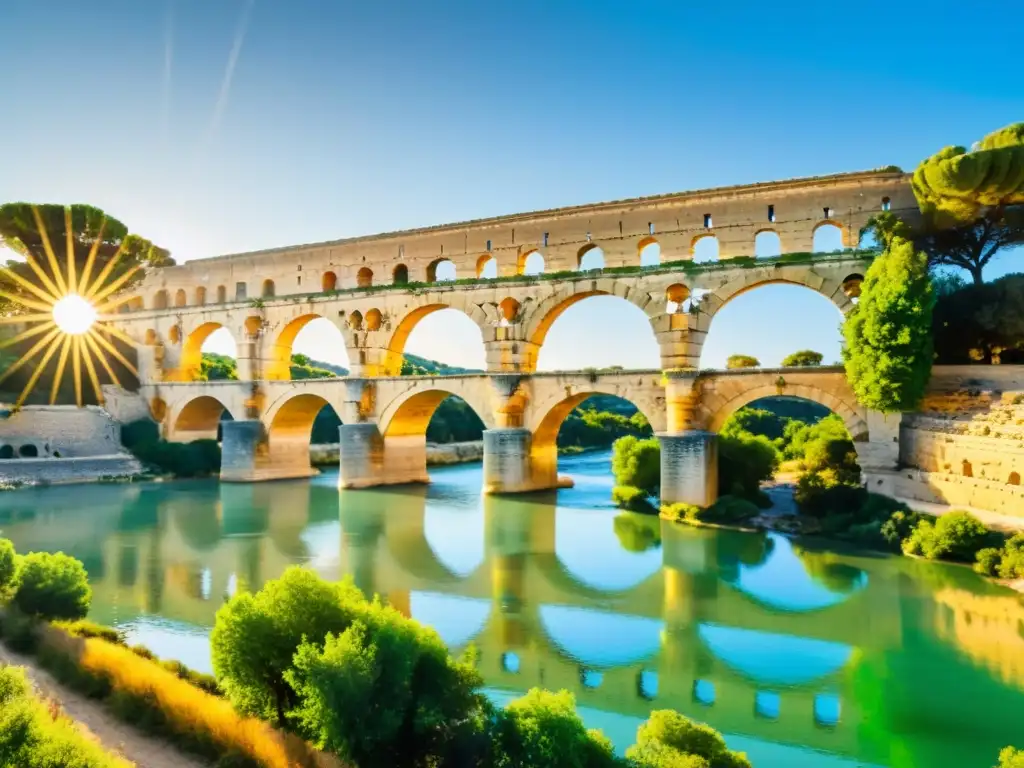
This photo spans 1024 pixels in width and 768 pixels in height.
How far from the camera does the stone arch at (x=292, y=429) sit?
91.0 ft

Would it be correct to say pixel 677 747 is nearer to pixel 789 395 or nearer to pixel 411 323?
pixel 789 395

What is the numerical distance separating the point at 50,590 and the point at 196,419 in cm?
2531

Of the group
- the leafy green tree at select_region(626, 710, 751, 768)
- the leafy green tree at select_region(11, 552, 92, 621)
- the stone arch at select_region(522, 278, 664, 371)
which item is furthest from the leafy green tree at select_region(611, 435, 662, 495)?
the leafy green tree at select_region(626, 710, 751, 768)

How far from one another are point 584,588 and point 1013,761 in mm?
8501

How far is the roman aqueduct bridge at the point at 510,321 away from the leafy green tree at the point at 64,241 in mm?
4291

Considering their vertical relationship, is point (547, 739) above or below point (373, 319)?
below

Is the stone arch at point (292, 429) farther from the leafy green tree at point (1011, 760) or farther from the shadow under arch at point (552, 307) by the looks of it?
the leafy green tree at point (1011, 760)

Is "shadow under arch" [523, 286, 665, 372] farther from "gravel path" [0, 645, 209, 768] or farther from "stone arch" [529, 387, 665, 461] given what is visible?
"gravel path" [0, 645, 209, 768]

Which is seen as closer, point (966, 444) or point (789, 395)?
point (966, 444)

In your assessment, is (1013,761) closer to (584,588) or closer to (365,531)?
(584,588)

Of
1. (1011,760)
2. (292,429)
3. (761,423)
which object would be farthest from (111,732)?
(761,423)

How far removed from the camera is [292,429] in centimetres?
2914

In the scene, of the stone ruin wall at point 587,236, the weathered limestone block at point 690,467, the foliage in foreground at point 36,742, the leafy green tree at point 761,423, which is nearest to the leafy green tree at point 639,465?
the weathered limestone block at point 690,467

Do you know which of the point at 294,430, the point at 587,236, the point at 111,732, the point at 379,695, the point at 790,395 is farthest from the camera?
the point at 294,430
